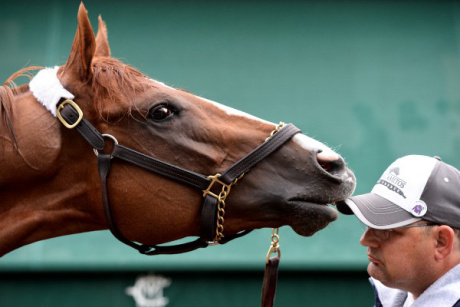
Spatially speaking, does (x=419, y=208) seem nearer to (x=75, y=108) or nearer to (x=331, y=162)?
(x=331, y=162)

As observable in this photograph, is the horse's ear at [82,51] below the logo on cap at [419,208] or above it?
above

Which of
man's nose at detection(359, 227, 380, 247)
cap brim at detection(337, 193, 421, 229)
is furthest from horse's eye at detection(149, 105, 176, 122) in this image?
man's nose at detection(359, 227, 380, 247)

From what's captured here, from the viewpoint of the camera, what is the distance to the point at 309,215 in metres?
2.13

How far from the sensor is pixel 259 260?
4.45m

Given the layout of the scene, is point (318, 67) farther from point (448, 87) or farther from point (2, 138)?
point (2, 138)

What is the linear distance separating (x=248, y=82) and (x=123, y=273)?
6.94 feet

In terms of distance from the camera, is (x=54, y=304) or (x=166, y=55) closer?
(x=54, y=304)

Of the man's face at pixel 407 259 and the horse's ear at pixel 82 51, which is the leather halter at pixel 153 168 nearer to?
the horse's ear at pixel 82 51

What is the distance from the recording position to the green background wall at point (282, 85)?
444 cm

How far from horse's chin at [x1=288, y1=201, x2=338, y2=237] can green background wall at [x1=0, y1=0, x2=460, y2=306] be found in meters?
2.39

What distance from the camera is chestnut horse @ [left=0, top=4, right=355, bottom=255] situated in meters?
2.13

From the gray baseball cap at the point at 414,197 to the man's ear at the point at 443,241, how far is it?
1.1 inches

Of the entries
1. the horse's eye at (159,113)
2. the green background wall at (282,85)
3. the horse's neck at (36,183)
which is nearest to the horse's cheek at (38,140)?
the horse's neck at (36,183)

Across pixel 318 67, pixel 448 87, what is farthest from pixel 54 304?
pixel 448 87
